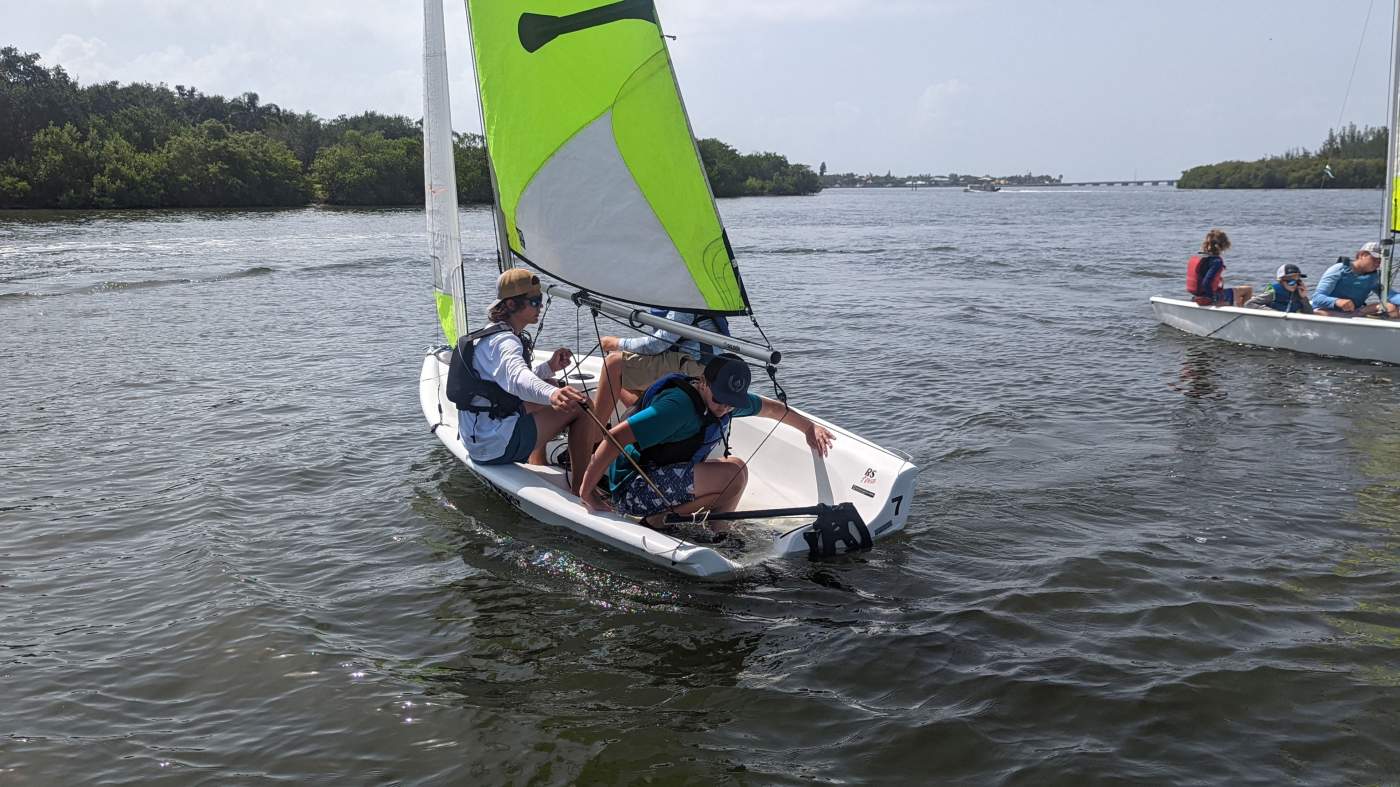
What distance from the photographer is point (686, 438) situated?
17.9ft

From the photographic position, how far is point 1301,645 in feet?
15.8

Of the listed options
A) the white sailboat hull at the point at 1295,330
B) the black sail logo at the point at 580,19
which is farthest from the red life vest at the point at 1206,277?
the black sail logo at the point at 580,19

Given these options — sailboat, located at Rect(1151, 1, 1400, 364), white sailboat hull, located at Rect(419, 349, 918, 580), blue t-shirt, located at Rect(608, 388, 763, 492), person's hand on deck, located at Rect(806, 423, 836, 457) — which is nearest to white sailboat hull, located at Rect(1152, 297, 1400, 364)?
sailboat, located at Rect(1151, 1, 1400, 364)

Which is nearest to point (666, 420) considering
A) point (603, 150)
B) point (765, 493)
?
point (765, 493)

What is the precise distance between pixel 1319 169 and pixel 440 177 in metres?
98.4

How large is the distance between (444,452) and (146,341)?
7676 mm

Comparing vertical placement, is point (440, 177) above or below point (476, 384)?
above

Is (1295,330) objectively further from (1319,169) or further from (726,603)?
(1319,169)

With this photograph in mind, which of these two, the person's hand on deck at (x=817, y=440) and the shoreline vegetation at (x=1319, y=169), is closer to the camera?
the person's hand on deck at (x=817, y=440)

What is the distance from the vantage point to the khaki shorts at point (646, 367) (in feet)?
21.9

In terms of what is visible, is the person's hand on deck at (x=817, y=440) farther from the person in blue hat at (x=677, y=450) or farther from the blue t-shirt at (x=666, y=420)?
the blue t-shirt at (x=666, y=420)

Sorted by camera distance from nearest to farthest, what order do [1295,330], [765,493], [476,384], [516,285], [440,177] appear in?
1. [516,285]
2. [476,384]
3. [765,493]
4. [440,177]
5. [1295,330]

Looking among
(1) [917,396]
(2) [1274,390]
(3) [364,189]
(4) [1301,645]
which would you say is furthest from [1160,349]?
Answer: (3) [364,189]

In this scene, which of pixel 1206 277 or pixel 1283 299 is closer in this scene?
pixel 1283 299
